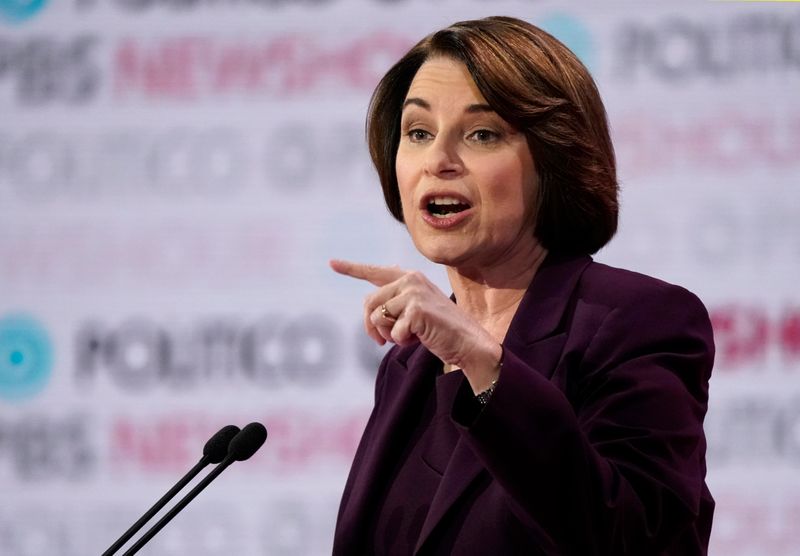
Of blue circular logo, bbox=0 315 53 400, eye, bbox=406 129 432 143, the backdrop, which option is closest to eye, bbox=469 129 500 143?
eye, bbox=406 129 432 143

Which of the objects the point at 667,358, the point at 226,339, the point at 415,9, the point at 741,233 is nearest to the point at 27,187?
the point at 226,339

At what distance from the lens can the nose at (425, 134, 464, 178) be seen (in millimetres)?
1763

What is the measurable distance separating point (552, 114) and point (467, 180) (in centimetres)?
16

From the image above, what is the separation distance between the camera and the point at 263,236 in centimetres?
307

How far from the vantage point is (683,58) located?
2.88 metres

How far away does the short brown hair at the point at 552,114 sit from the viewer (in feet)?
5.77

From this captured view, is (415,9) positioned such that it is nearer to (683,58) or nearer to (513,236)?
(683,58)

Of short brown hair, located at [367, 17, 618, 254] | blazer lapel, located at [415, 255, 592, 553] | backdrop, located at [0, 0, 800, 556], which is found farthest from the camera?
backdrop, located at [0, 0, 800, 556]

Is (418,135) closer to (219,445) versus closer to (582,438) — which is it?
(219,445)

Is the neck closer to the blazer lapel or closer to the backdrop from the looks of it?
the blazer lapel

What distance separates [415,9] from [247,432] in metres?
1.59

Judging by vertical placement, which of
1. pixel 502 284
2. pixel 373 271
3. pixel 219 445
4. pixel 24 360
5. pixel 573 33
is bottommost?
pixel 24 360

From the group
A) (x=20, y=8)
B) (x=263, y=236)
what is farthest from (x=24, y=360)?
(x=20, y=8)

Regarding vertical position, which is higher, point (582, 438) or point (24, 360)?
point (582, 438)
